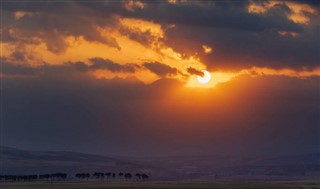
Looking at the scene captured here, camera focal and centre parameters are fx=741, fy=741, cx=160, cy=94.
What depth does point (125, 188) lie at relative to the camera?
558 feet

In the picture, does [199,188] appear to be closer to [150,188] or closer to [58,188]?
[150,188]

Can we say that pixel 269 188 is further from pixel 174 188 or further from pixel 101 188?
pixel 101 188

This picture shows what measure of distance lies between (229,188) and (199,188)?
6983mm

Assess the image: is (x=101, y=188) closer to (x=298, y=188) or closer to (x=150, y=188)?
(x=150, y=188)

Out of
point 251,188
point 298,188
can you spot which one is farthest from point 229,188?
point 298,188

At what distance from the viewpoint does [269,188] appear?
175500 mm

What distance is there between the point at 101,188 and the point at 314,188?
4975 centimetres

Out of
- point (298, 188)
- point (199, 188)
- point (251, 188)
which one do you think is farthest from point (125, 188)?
point (298, 188)

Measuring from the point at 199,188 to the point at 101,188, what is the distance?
894 inches

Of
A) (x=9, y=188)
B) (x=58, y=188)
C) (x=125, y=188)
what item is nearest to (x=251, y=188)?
(x=125, y=188)

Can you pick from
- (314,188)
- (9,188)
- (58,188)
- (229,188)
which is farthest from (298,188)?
(9,188)

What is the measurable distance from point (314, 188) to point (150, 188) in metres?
38.5

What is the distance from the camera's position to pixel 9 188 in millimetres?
170625

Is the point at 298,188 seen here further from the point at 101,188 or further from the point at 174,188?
the point at 101,188
